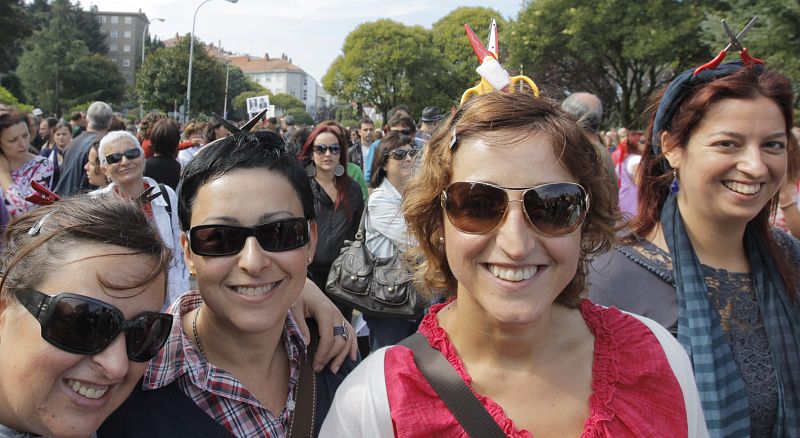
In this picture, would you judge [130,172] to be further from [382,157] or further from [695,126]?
[695,126]

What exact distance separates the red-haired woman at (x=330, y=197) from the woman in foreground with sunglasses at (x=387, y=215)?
0.39m

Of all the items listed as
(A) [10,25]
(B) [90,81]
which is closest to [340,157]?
(A) [10,25]

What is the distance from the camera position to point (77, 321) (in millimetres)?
1448

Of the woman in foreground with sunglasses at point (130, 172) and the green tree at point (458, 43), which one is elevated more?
the green tree at point (458, 43)

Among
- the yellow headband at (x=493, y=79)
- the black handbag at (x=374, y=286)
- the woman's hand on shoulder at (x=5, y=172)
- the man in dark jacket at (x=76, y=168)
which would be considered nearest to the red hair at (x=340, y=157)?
the black handbag at (x=374, y=286)

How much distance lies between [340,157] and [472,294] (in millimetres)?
4412

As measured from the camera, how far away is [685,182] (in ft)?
7.53

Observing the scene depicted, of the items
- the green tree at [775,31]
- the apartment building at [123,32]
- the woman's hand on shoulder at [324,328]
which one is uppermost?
the apartment building at [123,32]

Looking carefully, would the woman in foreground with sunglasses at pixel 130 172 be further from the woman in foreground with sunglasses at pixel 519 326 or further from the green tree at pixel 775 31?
the green tree at pixel 775 31

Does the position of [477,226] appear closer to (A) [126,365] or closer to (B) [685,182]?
(A) [126,365]

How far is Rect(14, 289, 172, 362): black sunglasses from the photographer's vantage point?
143cm

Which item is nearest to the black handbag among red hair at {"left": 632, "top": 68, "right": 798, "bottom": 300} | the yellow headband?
red hair at {"left": 632, "top": 68, "right": 798, "bottom": 300}

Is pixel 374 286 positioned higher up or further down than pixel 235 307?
further down

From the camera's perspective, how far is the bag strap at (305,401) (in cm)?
180
